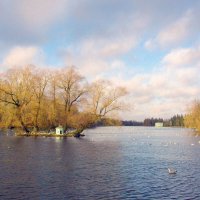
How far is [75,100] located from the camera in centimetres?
8369

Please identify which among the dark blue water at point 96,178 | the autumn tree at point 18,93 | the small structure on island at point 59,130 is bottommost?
the dark blue water at point 96,178

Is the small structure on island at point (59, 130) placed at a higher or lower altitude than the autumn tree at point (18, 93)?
lower

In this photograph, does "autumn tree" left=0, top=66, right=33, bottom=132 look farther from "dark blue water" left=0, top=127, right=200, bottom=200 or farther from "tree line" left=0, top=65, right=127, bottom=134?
"dark blue water" left=0, top=127, right=200, bottom=200

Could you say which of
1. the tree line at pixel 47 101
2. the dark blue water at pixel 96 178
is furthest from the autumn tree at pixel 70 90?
the dark blue water at pixel 96 178

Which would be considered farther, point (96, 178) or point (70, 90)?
point (70, 90)

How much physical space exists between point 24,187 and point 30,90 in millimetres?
59038

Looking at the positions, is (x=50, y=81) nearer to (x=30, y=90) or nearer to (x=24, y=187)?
(x=30, y=90)

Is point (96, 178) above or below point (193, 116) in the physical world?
below

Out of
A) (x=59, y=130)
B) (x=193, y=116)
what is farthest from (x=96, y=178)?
(x=193, y=116)

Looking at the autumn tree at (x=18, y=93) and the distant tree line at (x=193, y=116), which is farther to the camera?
the distant tree line at (x=193, y=116)

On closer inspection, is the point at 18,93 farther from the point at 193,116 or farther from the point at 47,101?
the point at 193,116

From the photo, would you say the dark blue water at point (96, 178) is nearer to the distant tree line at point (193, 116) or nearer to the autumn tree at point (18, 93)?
the autumn tree at point (18, 93)

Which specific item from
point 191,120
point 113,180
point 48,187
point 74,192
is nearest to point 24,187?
point 48,187

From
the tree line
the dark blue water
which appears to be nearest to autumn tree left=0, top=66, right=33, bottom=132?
the tree line
